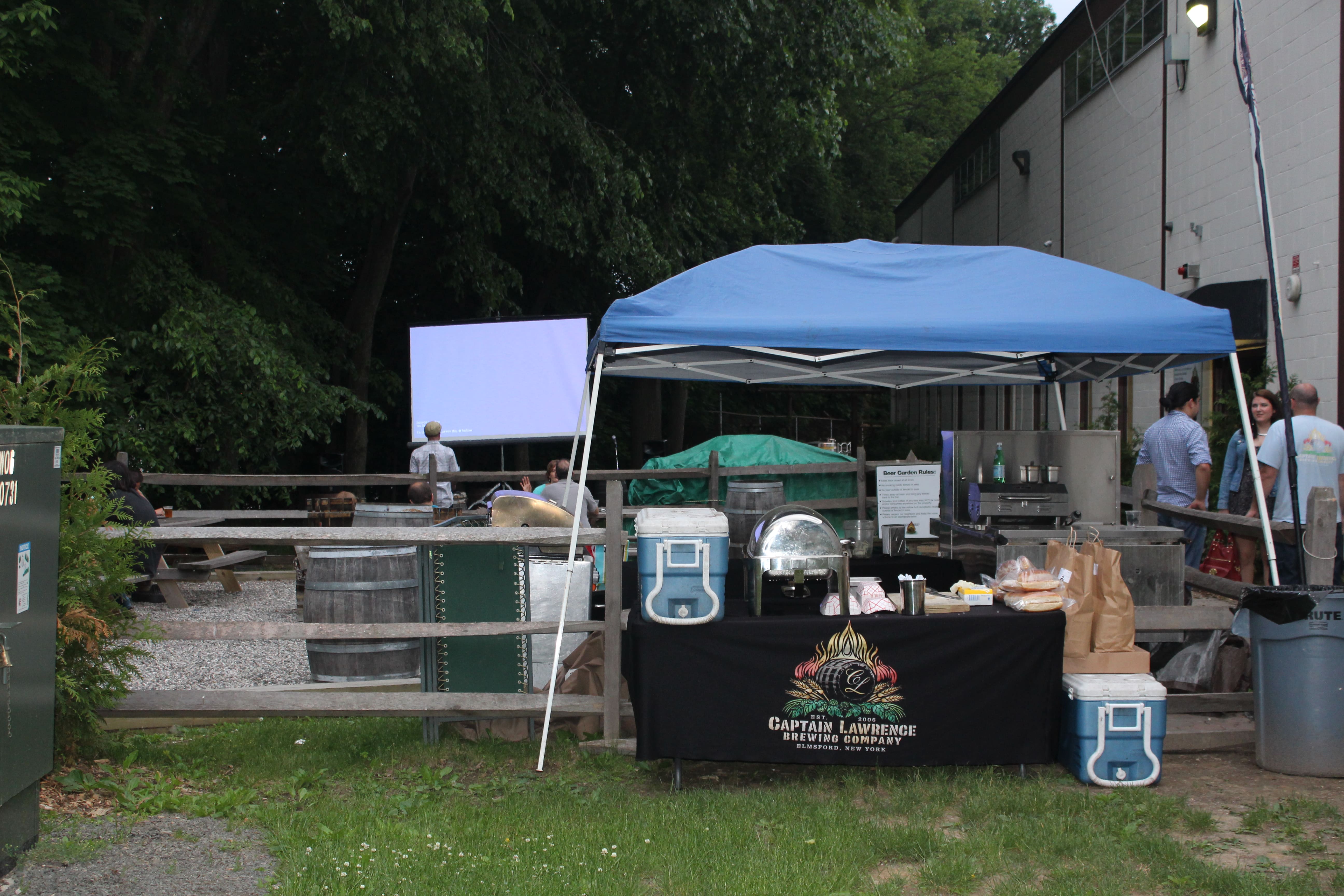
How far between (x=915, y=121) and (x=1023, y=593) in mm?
41923

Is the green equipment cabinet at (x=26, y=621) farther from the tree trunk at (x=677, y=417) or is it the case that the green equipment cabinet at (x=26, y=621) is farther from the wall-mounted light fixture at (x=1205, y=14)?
the tree trunk at (x=677, y=417)

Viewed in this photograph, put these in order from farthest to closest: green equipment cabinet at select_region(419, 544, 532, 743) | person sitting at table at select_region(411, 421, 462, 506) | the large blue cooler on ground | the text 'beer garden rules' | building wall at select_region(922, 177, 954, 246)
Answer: building wall at select_region(922, 177, 954, 246) → person sitting at table at select_region(411, 421, 462, 506) → the text 'beer garden rules' → green equipment cabinet at select_region(419, 544, 532, 743) → the large blue cooler on ground

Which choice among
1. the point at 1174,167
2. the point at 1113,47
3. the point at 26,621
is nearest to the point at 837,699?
the point at 26,621

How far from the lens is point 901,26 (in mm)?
18469

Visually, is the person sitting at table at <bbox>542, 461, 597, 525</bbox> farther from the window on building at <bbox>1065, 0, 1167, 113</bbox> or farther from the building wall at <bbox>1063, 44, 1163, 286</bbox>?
the window on building at <bbox>1065, 0, 1167, 113</bbox>

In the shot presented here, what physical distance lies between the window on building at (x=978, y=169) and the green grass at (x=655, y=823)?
71.1 ft

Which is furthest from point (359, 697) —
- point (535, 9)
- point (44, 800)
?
point (535, 9)

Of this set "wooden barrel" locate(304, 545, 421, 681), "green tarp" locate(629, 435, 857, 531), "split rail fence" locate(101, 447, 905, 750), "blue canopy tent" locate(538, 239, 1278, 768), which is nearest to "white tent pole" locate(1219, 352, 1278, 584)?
"blue canopy tent" locate(538, 239, 1278, 768)

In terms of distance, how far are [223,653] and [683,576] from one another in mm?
5123

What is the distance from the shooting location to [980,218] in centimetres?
2636

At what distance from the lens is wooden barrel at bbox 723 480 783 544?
36.4ft

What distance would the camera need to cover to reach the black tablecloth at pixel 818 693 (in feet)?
16.1

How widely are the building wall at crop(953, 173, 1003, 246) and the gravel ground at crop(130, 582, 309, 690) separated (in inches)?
686

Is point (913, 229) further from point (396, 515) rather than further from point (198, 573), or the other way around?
point (396, 515)
